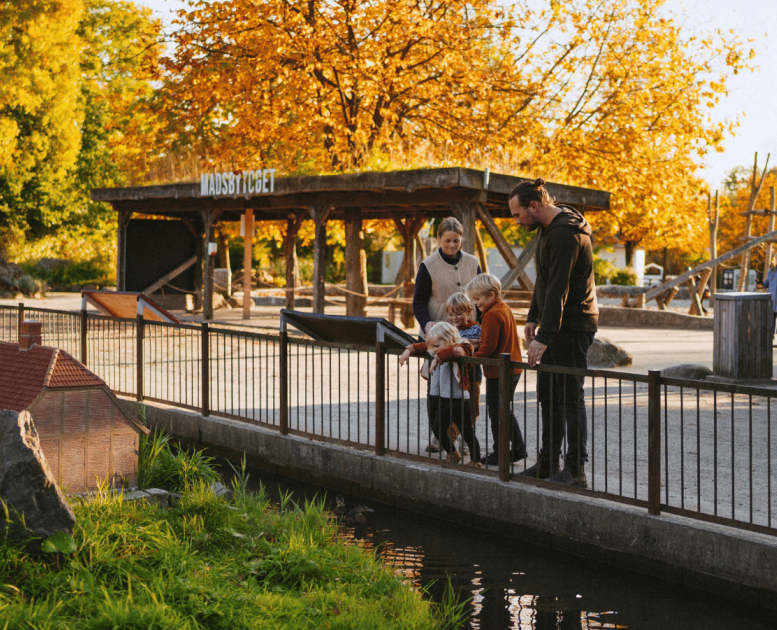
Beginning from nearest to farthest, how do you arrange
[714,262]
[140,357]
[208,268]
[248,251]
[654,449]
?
[654,449] → [140,357] → [208,268] → [248,251] → [714,262]

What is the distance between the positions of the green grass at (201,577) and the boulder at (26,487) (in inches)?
5.2

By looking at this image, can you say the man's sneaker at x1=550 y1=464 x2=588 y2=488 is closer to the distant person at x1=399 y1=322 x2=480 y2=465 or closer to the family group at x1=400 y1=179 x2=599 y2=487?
the family group at x1=400 y1=179 x2=599 y2=487

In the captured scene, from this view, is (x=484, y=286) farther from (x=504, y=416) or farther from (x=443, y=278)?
(x=504, y=416)

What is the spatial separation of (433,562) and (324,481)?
205cm

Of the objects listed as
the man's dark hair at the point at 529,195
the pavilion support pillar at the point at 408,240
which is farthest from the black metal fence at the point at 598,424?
the pavilion support pillar at the point at 408,240

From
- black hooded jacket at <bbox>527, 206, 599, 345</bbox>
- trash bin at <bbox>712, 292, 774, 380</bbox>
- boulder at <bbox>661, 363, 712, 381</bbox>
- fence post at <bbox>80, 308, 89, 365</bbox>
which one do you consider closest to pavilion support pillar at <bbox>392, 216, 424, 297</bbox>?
boulder at <bbox>661, 363, 712, 381</bbox>

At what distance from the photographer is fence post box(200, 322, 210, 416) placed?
28.8ft

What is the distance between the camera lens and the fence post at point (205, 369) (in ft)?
28.8

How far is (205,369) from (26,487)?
4321 mm

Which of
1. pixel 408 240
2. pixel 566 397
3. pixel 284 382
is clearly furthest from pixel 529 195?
pixel 408 240

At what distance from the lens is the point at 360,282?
2102cm

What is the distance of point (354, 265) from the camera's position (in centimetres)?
2089

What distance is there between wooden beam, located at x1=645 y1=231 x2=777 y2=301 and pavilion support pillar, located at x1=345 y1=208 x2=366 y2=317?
9556mm

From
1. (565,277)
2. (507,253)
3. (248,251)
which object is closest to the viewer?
(565,277)
